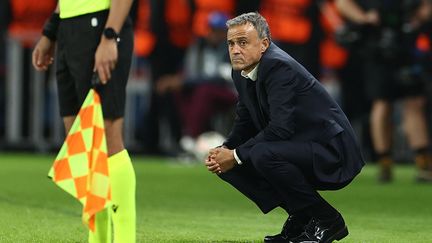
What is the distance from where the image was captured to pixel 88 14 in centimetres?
581

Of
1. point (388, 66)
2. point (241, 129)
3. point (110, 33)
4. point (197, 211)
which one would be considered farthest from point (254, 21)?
point (388, 66)

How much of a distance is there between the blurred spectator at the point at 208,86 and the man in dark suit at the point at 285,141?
734cm

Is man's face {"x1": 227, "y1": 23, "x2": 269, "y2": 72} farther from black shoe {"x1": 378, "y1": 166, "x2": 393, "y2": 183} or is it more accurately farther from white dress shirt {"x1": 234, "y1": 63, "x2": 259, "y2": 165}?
black shoe {"x1": 378, "y1": 166, "x2": 393, "y2": 183}

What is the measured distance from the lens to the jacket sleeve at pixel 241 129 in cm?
646

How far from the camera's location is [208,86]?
47.0ft

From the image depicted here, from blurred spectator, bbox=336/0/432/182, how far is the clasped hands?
539cm

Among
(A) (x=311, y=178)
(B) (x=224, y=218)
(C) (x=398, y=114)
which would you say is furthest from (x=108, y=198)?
(C) (x=398, y=114)

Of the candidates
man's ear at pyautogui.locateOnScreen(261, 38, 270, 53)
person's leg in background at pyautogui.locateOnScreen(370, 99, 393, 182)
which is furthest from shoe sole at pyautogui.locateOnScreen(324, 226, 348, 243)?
person's leg in background at pyautogui.locateOnScreen(370, 99, 393, 182)

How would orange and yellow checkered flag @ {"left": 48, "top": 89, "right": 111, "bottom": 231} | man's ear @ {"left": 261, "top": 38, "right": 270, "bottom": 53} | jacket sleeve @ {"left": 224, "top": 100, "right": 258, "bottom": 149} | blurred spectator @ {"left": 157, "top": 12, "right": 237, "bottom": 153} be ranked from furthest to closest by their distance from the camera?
blurred spectator @ {"left": 157, "top": 12, "right": 237, "bottom": 153}
jacket sleeve @ {"left": 224, "top": 100, "right": 258, "bottom": 149}
man's ear @ {"left": 261, "top": 38, "right": 270, "bottom": 53}
orange and yellow checkered flag @ {"left": 48, "top": 89, "right": 111, "bottom": 231}

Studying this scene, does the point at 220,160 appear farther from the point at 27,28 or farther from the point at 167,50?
the point at 27,28

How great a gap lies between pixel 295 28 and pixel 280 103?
6896 millimetres

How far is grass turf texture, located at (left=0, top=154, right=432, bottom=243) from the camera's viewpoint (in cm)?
696

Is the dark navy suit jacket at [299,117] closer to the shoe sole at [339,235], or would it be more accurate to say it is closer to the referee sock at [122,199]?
the shoe sole at [339,235]

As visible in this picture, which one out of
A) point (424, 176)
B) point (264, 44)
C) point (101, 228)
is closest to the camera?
point (101, 228)
